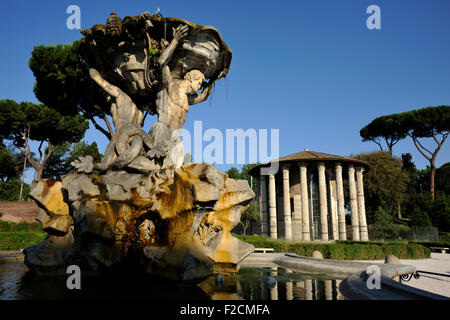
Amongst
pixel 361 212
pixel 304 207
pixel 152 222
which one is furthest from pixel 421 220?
pixel 152 222

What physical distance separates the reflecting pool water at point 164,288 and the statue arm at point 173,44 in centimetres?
514

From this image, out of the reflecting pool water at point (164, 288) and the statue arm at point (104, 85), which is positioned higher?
the statue arm at point (104, 85)

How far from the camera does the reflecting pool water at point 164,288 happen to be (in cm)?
468

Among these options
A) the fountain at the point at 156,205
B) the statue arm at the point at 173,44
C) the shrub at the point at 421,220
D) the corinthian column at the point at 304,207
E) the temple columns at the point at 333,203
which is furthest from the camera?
the shrub at the point at 421,220

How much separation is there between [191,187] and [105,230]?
1.77 m

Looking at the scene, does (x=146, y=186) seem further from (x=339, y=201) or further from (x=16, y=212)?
(x=16, y=212)

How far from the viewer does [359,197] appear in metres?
29.1

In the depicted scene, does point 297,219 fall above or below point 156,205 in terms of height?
below

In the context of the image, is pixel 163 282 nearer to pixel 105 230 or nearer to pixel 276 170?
pixel 105 230

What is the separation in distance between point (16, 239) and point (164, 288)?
13362mm

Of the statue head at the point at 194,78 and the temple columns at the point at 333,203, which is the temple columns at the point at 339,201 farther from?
the statue head at the point at 194,78

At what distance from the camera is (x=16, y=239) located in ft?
49.1

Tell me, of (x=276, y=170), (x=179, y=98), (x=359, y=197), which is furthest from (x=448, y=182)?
(x=179, y=98)

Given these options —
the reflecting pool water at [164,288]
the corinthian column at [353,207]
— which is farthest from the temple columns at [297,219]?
the reflecting pool water at [164,288]
